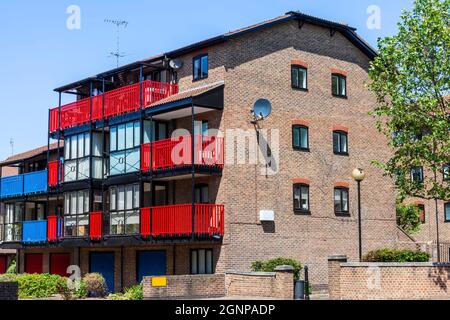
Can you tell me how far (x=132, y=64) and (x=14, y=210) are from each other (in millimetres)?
16108

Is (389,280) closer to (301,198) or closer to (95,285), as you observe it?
(301,198)

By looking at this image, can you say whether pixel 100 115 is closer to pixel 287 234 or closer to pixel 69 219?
pixel 69 219

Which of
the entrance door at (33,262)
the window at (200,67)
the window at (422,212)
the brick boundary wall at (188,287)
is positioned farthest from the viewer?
the window at (422,212)

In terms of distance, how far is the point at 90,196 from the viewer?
111 ft

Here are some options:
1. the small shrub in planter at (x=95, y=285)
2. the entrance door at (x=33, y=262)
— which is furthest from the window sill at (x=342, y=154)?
the entrance door at (x=33, y=262)

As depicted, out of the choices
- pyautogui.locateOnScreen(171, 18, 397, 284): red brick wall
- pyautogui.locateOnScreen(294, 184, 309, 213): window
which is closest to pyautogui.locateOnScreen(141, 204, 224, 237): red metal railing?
pyautogui.locateOnScreen(171, 18, 397, 284): red brick wall

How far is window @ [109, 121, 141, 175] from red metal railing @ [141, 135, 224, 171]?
1.55 meters

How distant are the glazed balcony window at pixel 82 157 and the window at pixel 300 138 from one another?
9394mm

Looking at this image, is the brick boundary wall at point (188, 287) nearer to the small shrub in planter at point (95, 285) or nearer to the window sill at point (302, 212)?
the small shrub in planter at point (95, 285)

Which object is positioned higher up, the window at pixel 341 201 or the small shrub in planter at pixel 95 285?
the window at pixel 341 201

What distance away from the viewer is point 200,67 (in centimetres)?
3152

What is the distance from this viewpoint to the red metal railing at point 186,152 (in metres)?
28.9

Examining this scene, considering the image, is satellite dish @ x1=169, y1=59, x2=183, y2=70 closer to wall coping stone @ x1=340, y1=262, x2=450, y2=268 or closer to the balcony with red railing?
the balcony with red railing

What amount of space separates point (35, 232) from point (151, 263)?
826cm
